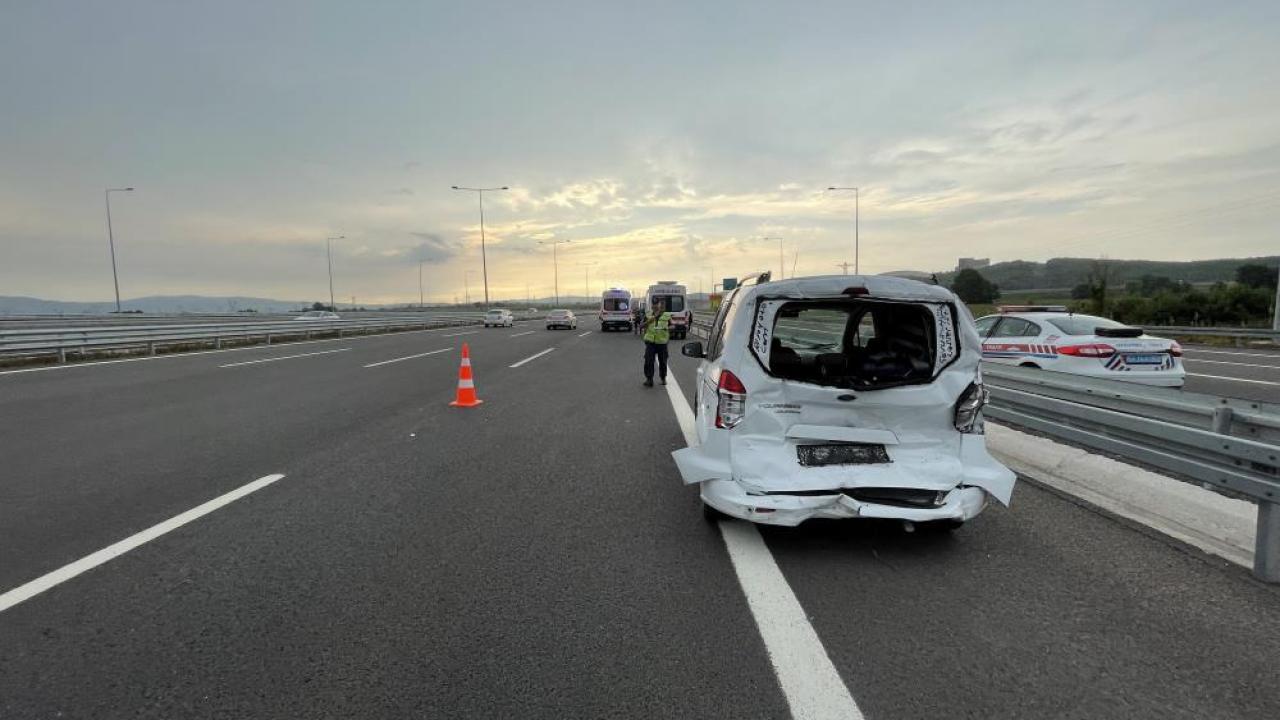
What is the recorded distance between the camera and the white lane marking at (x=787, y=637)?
2.28m

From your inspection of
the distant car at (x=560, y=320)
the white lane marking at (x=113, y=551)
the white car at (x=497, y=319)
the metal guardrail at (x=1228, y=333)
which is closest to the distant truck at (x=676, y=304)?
the distant car at (x=560, y=320)

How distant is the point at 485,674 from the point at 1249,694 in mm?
3089

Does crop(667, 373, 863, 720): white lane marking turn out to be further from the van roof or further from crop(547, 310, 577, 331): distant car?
crop(547, 310, 577, 331): distant car

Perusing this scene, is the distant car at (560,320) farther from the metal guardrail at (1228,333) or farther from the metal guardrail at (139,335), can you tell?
the metal guardrail at (1228,333)

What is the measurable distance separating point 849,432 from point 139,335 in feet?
67.6

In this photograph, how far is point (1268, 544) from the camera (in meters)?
3.18

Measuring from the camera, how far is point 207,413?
8.14 m

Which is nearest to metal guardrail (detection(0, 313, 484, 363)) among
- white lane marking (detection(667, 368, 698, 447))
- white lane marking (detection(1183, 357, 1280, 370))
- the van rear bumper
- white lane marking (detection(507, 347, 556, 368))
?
white lane marking (detection(507, 347, 556, 368))

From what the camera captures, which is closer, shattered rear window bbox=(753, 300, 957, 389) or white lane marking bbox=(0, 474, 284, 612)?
white lane marking bbox=(0, 474, 284, 612)

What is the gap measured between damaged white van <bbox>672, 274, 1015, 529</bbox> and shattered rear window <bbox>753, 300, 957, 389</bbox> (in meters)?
0.02

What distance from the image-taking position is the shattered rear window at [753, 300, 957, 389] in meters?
3.86

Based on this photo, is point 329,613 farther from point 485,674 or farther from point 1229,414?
point 1229,414

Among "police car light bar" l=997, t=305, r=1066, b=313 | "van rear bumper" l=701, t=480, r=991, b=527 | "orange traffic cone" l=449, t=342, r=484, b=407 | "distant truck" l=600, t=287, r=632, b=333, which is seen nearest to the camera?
"van rear bumper" l=701, t=480, r=991, b=527

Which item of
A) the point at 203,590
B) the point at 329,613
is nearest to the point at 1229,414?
the point at 329,613
